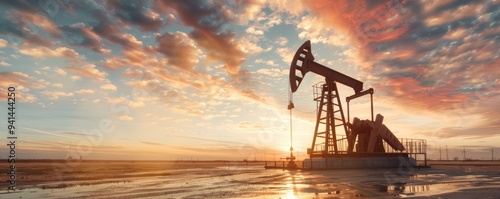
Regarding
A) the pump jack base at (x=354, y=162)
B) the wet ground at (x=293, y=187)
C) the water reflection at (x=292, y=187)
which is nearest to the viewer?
the water reflection at (x=292, y=187)

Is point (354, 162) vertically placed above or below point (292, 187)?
below

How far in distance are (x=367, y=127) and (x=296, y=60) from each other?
1095 cm

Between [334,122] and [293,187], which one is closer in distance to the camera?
[293,187]

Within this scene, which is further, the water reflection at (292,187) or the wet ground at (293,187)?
the wet ground at (293,187)

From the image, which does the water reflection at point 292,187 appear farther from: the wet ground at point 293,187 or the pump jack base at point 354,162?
the pump jack base at point 354,162

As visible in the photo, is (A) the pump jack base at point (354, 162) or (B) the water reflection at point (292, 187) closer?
(B) the water reflection at point (292, 187)

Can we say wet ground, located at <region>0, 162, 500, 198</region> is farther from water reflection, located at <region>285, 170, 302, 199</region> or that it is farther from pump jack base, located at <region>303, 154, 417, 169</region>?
pump jack base, located at <region>303, 154, 417, 169</region>

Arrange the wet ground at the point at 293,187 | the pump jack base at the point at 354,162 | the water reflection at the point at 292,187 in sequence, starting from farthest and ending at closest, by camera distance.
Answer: the pump jack base at the point at 354,162
the wet ground at the point at 293,187
the water reflection at the point at 292,187

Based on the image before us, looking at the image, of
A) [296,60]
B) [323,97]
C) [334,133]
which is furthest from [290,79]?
[334,133]

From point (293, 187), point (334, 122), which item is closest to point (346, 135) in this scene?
point (334, 122)

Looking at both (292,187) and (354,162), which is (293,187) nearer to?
(292,187)

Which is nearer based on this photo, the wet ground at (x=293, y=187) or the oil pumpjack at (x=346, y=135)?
the wet ground at (x=293, y=187)

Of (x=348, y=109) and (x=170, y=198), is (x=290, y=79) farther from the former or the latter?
(x=170, y=198)

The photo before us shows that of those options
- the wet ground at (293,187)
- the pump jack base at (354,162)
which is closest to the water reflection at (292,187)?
the wet ground at (293,187)
